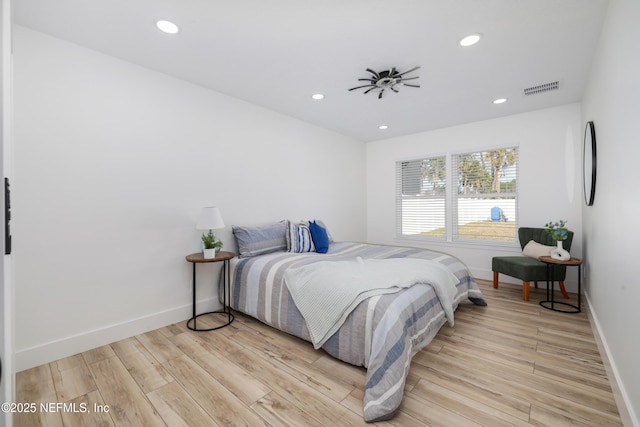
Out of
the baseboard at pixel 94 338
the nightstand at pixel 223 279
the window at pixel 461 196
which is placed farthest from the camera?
the window at pixel 461 196

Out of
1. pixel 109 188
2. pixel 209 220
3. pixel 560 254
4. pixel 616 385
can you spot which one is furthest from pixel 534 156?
pixel 109 188

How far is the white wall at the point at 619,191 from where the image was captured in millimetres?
1358

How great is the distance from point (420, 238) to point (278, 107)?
128 inches

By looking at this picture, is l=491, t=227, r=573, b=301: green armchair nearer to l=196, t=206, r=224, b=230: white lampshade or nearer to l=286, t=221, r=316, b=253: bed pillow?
l=286, t=221, r=316, b=253: bed pillow

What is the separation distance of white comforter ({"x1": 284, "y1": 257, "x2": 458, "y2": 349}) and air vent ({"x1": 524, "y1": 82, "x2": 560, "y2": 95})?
2296mm

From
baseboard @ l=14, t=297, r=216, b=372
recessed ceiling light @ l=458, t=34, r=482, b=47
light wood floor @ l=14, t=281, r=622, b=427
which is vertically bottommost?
light wood floor @ l=14, t=281, r=622, b=427

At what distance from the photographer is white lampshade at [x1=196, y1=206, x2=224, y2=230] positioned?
2.73 metres

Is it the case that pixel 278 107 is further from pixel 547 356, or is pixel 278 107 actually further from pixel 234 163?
pixel 547 356

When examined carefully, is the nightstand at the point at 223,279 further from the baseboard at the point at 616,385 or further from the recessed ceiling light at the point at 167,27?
the baseboard at the point at 616,385

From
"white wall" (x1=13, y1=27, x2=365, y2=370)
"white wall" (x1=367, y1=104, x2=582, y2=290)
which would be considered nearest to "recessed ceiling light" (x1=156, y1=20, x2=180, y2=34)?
"white wall" (x1=13, y1=27, x2=365, y2=370)

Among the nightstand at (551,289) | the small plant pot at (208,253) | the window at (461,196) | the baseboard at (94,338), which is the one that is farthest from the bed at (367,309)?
the window at (461,196)

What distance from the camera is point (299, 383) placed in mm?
1854

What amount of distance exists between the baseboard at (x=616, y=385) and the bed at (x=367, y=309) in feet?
3.14

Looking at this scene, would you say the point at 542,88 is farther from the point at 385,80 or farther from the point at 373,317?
the point at 373,317
